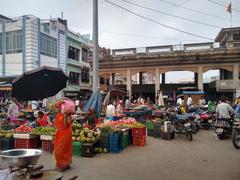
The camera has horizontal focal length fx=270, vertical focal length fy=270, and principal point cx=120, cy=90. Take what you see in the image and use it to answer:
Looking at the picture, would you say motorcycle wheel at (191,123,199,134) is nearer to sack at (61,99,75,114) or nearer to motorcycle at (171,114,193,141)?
motorcycle at (171,114,193,141)

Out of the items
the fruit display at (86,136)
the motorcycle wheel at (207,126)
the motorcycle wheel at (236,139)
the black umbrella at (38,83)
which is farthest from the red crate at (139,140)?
the motorcycle wheel at (207,126)

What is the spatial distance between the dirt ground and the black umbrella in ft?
13.7

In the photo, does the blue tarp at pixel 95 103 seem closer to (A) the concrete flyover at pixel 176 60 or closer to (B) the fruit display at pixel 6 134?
(B) the fruit display at pixel 6 134

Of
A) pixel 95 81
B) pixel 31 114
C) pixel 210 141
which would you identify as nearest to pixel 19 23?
pixel 31 114

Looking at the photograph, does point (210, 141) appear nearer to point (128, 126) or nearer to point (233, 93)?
point (128, 126)

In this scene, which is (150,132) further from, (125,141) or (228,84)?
(228,84)

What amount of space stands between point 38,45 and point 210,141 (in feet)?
61.5

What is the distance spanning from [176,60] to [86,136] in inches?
786

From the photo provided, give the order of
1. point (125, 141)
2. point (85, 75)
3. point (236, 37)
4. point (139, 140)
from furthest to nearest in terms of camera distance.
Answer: point (85, 75), point (236, 37), point (139, 140), point (125, 141)

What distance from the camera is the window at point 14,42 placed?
79.8 feet

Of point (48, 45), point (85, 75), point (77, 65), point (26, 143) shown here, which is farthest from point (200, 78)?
point (26, 143)

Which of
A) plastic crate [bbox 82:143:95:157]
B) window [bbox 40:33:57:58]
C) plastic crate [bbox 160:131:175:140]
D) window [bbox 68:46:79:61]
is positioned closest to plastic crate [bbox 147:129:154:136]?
plastic crate [bbox 160:131:175:140]

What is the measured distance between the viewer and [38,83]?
1235 cm

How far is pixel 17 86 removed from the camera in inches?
463
